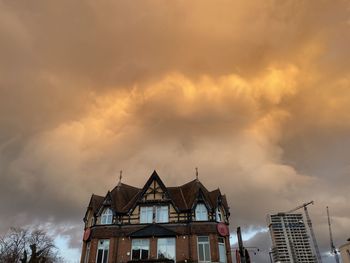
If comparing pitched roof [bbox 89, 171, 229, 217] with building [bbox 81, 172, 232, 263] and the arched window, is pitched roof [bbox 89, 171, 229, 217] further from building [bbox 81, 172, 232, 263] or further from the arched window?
the arched window

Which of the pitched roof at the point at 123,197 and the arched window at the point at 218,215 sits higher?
the pitched roof at the point at 123,197

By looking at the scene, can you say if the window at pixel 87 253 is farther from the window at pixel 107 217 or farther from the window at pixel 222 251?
the window at pixel 222 251

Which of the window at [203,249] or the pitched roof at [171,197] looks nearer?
the window at [203,249]

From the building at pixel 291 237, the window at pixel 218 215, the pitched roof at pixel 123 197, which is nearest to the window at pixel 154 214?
the pitched roof at pixel 123 197

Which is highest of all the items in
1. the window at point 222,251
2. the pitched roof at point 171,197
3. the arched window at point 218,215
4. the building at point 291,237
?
the building at point 291,237

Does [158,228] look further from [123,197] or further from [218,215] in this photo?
[218,215]

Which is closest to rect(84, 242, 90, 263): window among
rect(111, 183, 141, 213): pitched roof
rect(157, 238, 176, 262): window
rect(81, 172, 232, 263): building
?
rect(81, 172, 232, 263): building

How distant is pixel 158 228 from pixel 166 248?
8.02 ft

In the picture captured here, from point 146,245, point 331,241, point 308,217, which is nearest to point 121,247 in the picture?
point 146,245

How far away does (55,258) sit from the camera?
63.5m

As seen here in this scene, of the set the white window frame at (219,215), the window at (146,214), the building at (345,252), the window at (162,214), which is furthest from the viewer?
the building at (345,252)

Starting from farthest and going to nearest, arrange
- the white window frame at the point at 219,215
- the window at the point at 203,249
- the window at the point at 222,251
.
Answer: the white window frame at the point at 219,215 < the window at the point at 222,251 < the window at the point at 203,249

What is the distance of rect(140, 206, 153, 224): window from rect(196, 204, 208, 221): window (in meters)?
5.74

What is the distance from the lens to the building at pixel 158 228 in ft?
120
